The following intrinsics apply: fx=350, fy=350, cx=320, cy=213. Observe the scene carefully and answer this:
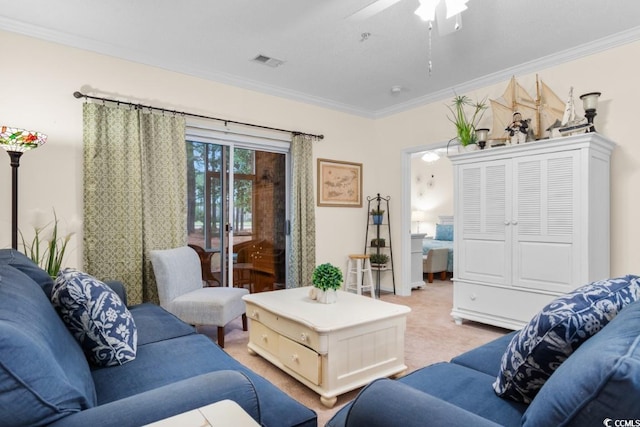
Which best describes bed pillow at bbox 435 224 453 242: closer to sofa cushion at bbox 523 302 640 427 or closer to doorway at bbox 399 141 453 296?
doorway at bbox 399 141 453 296

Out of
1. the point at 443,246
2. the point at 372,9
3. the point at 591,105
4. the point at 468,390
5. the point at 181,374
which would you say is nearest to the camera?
the point at 468,390

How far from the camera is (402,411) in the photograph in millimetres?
887

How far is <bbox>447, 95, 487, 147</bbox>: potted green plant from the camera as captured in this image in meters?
3.75

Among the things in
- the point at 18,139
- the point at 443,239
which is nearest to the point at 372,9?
the point at 18,139

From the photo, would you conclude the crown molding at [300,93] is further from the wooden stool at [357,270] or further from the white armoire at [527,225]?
the wooden stool at [357,270]

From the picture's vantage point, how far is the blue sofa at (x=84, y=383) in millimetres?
775

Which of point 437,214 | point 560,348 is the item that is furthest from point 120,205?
point 437,214

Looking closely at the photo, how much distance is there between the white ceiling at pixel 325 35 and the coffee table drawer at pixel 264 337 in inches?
86.4

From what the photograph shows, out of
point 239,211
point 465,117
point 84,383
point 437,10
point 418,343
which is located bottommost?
point 418,343

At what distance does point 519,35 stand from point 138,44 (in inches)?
133

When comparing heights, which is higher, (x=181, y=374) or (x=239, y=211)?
(x=239, y=211)

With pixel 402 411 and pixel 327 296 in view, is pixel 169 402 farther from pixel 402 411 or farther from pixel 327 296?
pixel 327 296

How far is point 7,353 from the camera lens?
0.76m

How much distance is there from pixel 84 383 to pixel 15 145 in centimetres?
222
